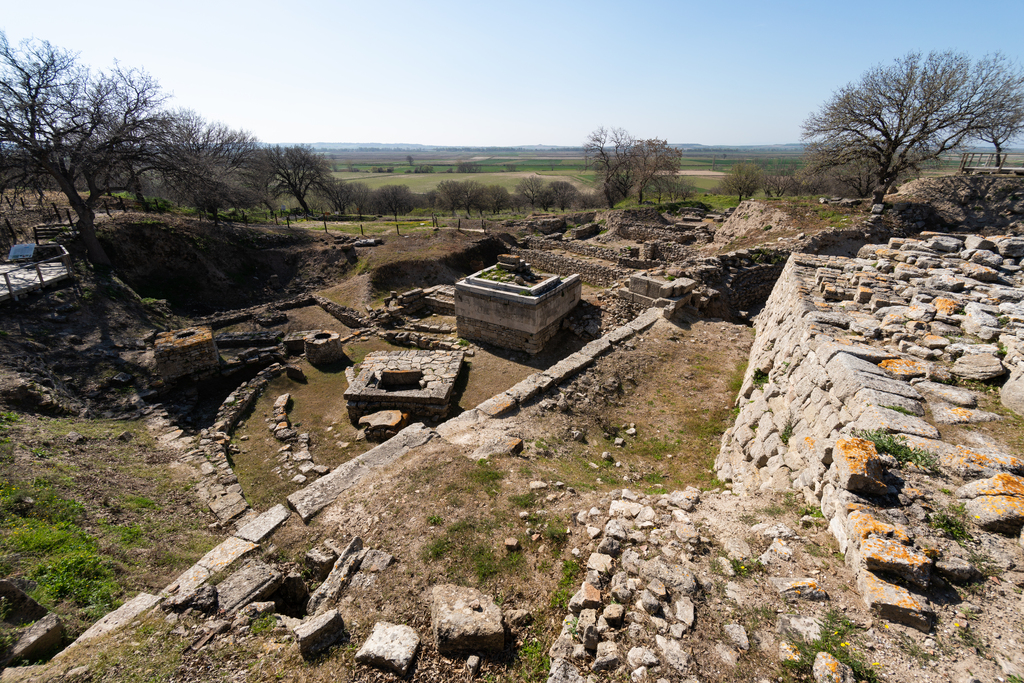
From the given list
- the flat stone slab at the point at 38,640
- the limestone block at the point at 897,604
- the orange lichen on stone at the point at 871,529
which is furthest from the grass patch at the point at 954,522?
the flat stone slab at the point at 38,640

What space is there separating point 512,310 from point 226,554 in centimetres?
930

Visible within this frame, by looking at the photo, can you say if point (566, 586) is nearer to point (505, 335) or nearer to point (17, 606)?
point (17, 606)

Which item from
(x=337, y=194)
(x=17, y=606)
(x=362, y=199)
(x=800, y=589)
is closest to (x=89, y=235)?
(x=17, y=606)

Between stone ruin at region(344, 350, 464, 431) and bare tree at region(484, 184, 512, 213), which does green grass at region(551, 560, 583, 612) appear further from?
bare tree at region(484, 184, 512, 213)

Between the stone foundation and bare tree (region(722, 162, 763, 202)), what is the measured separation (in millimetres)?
41246

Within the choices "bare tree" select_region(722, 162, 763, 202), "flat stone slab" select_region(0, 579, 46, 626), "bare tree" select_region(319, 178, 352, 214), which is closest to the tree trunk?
"flat stone slab" select_region(0, 579, 46, 626)

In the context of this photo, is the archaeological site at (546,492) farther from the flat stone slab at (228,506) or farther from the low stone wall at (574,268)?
the low stone wall at (574,268)

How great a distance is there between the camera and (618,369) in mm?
9297

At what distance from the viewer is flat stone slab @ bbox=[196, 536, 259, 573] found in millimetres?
4721

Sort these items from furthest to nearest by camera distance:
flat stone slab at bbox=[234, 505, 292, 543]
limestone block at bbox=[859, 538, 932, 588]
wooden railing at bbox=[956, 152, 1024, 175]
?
wooden railing at bbox=[956, 152, 1024, 175], flat stone slab at bbox=[234, 505, 292, 543], limestone block at bbox=[859, 538, 932, 588]

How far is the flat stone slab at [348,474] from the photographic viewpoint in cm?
567

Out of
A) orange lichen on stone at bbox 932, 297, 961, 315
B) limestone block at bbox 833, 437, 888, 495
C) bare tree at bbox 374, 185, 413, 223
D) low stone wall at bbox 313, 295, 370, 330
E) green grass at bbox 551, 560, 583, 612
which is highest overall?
bare tree at bbox 374, 185, 413, 223

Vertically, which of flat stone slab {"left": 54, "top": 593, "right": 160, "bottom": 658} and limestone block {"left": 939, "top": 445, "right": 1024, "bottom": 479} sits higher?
limestone block {"left": 939, "top": 445, "right": 1024, "bottom": 479}

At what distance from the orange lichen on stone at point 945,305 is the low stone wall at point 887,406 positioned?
0.07 ft
